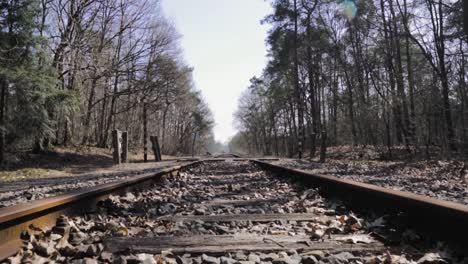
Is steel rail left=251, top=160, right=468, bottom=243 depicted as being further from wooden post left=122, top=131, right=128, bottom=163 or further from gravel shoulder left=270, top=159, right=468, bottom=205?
wooden post left=122, top=131, right=128, bottom=163

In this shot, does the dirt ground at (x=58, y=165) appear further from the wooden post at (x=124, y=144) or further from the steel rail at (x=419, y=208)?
the steel rail at (x=419, y=208)

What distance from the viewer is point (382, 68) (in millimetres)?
23219

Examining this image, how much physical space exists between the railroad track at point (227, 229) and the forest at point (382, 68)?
11.7 m

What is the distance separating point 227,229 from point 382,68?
2323 centimetres

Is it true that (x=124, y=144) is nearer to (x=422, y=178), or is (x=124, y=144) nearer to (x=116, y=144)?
(x=116, y=144)

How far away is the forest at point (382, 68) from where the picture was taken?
1489 cm

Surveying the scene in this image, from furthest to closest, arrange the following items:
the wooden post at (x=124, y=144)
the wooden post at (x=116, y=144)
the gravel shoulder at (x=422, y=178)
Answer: the wooden post at (x=124, y=144) → the wooden post at (x=116, y=144) → the gravel shoulder at (x=422, y=178)

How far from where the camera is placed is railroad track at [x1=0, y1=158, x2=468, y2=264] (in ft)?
6.59

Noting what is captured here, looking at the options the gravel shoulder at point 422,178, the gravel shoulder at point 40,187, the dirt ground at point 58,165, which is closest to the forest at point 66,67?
the dirt ground at point 58,165

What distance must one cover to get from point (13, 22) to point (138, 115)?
65.4 feet

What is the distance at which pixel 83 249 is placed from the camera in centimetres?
206

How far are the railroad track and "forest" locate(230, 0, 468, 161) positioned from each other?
11.7 meters

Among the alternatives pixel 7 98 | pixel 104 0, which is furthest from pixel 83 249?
pixel 104 0

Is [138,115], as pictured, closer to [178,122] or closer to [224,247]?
[178,122]
